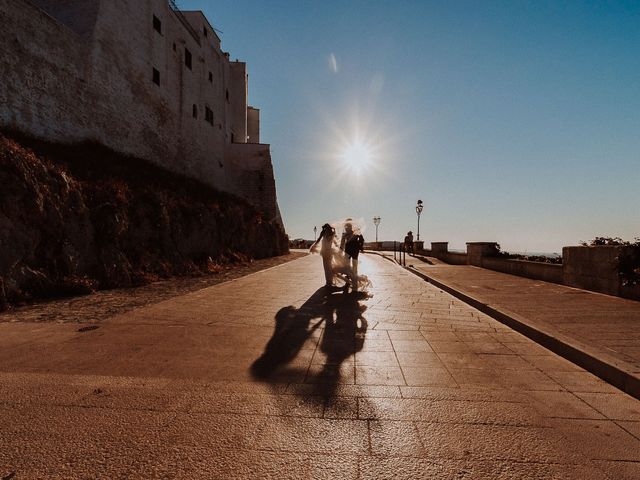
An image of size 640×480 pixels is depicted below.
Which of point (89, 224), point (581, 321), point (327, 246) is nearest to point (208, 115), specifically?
point (89, 224)

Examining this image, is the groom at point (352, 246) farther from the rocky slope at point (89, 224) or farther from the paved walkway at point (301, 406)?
the rocky slope at point (89, 224)

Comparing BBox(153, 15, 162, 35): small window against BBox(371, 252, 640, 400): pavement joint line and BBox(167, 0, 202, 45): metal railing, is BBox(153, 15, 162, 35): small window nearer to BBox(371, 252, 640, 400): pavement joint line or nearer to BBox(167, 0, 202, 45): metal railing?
BBox(167, 0, 202, 45): metal railing

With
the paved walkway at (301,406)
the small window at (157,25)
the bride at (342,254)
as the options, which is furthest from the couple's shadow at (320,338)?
the small window at (157,25)

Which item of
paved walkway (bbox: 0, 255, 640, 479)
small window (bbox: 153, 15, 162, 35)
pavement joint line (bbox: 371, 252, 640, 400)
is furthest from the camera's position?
small window (bbox: 153, 15, 162, 35)

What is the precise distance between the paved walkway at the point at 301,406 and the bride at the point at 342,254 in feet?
13.2

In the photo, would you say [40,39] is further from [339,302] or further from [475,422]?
[475,422]

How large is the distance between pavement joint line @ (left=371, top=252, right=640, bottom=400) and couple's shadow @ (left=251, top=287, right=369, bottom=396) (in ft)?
8.22

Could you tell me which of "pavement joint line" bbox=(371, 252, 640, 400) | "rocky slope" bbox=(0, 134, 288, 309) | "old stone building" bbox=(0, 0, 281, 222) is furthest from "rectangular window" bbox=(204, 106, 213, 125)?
"pavement joint line" bbox=(371, 252, 640, 400)

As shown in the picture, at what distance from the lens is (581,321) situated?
5.28 meters

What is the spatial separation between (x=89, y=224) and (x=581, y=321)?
12356mm

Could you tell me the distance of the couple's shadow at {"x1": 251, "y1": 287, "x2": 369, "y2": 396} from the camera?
3436mm

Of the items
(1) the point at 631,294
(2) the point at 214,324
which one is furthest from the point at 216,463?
(1) the point at 631,294

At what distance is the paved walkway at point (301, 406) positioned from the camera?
2018 millimetres

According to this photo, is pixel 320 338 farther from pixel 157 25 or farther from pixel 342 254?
pixel 157 25
